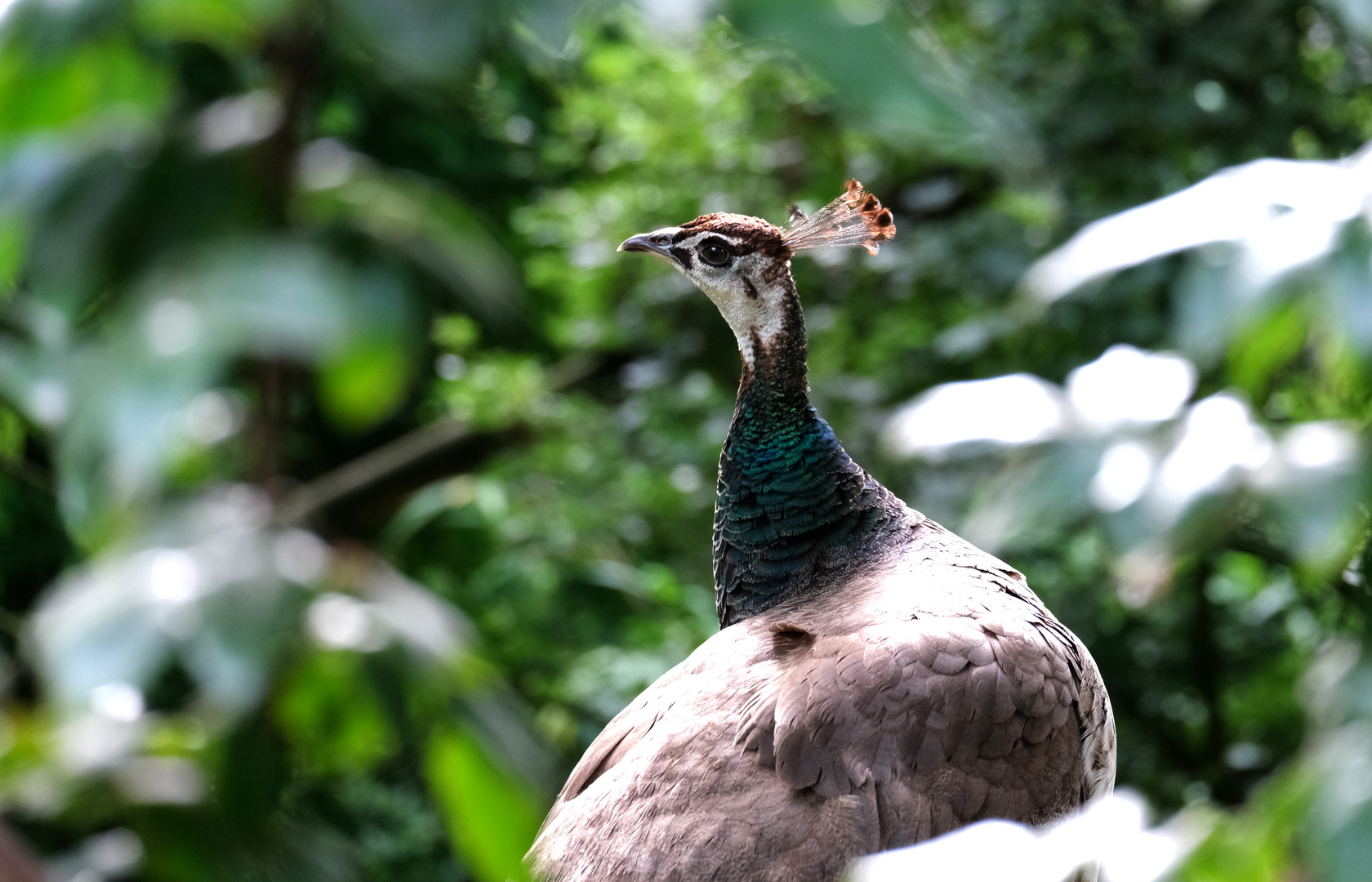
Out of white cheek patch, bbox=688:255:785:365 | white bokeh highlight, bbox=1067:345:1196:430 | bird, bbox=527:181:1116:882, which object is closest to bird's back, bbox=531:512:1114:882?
bird, bbox=527:181:1116:882

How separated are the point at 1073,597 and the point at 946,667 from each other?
1934mm

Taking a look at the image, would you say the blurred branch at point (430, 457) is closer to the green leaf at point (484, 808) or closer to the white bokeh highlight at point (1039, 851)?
the green leaf at point (484, 808)

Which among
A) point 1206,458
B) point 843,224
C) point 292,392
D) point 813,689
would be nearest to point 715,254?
point 843,224

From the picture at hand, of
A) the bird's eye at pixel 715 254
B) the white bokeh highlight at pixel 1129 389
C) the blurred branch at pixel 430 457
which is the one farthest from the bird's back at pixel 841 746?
the blurred branch at pixel 430 457

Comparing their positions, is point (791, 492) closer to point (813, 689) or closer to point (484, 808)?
point (813, 689)

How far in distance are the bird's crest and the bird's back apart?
0.55 metres

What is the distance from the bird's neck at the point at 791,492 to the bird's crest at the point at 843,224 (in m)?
0.08

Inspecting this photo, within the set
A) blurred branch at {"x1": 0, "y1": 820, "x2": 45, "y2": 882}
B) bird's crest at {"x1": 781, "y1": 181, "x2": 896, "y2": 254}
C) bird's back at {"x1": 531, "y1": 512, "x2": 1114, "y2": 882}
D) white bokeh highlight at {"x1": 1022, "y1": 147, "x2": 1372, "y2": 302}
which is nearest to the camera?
blurred branch at {"x1": 0, "y1": 820, "x2": 45, "y2": 882}

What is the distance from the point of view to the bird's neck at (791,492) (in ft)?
6.82

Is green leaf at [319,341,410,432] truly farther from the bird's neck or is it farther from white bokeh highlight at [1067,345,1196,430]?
the bird's neck

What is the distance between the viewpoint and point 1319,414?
1.87 metres

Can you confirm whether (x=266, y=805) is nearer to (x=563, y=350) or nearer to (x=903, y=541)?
(x=903, y=541)

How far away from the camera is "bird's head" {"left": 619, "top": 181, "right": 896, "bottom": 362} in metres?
2.02

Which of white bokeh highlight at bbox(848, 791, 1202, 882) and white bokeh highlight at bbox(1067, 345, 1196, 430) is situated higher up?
white bokeh highlight at bbox(1067, 345, 1196, 430)
